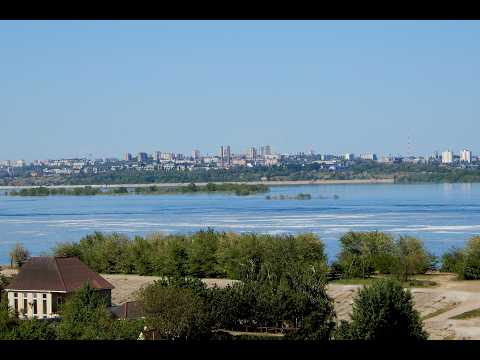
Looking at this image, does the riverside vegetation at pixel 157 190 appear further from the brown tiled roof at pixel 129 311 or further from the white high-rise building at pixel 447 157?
the brown tiled roof at pixel 129 311

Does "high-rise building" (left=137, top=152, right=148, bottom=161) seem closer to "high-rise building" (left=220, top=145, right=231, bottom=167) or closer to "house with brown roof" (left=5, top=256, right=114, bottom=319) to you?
"high-rise building" (left=220, top=145, right=231, bottom=167)

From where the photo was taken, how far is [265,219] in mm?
19422

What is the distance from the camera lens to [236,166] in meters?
41.8

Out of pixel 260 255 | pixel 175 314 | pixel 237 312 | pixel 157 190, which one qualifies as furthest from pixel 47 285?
pixel 157 190

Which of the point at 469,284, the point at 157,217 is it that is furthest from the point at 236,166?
the point at 469,284

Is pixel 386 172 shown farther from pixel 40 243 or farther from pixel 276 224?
pixel 40 243

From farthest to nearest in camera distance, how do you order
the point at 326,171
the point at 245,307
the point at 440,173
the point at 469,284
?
1. the point at 326,171
2. the point at 440,173
3. the point at 469,284
4. the point at 245,307

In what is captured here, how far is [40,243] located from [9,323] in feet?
33.7

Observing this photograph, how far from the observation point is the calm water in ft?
51.1

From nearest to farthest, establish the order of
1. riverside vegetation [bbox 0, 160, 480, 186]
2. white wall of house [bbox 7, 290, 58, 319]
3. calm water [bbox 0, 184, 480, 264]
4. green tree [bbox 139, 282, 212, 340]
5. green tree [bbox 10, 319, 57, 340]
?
green tree [bbox 10, 319, 57, 340]
green tree [bbox 139, 282, 212, 340]
white wall of house [bbox 7, 290, 58, 319]
calm water [bbox 0, 184, 480, 264]
riverside vegetation [bbox 0, 160, 480, 186]

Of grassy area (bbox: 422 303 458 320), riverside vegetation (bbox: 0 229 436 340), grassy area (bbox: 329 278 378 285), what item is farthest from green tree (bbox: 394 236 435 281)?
grassy area (bbox: 422 303 458 320)

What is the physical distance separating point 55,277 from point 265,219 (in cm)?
1241

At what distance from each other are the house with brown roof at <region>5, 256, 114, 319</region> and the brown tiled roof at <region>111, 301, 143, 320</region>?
1.92 feet
